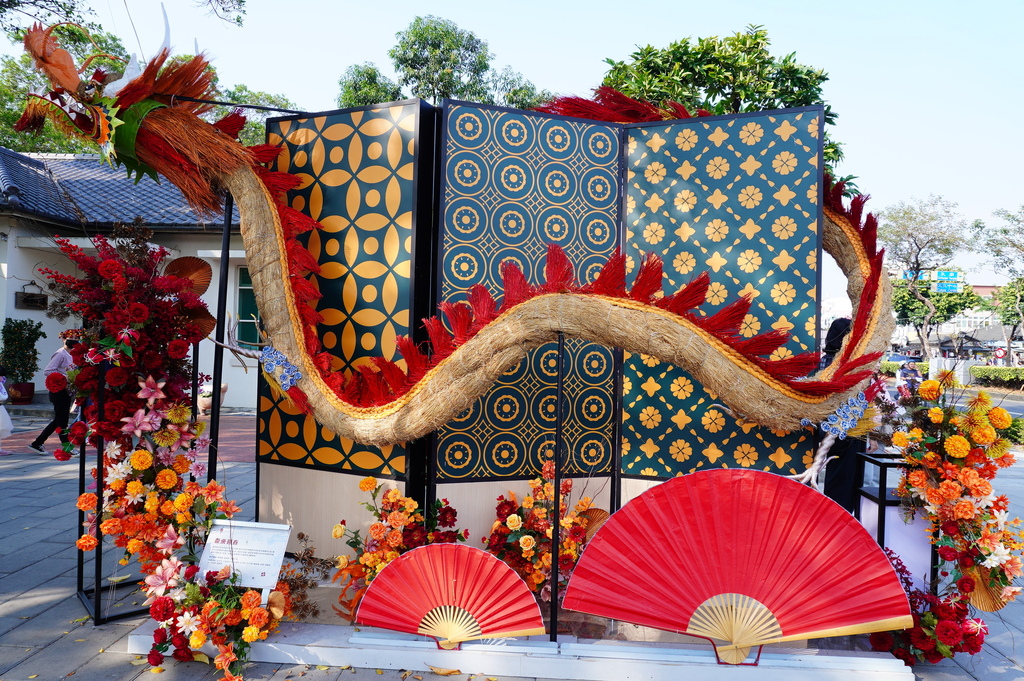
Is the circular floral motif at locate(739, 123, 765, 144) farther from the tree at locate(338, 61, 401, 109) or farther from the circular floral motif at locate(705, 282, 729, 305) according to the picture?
the tree at locate(338, 61, 401, 109)

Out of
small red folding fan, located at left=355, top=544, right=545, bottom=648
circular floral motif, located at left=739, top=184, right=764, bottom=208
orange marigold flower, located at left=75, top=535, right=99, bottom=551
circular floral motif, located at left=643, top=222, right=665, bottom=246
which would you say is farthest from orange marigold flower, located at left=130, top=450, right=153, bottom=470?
circular floral motif, located at left=739, top=184, right=764, bottom=208

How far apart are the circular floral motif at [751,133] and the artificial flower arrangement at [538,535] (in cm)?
219

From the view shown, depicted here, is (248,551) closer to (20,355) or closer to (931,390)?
(931,390)

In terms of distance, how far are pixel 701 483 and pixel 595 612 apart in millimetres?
739

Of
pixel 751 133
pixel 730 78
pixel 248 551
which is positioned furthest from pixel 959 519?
pixel 730 78

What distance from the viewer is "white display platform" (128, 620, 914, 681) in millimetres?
2875

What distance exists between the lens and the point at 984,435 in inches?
118

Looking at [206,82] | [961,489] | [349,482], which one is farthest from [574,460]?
[206,82]

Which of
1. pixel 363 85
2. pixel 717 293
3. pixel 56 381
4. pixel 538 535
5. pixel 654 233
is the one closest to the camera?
pixel 56 381

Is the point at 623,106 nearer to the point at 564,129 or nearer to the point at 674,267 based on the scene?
the point at 564,129

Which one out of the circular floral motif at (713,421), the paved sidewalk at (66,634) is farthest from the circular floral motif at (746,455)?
the paved sidewalk at (66,634)

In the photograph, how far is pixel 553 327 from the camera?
2918mm

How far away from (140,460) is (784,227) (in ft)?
12.0

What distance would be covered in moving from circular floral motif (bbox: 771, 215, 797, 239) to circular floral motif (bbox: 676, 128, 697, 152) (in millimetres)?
662
